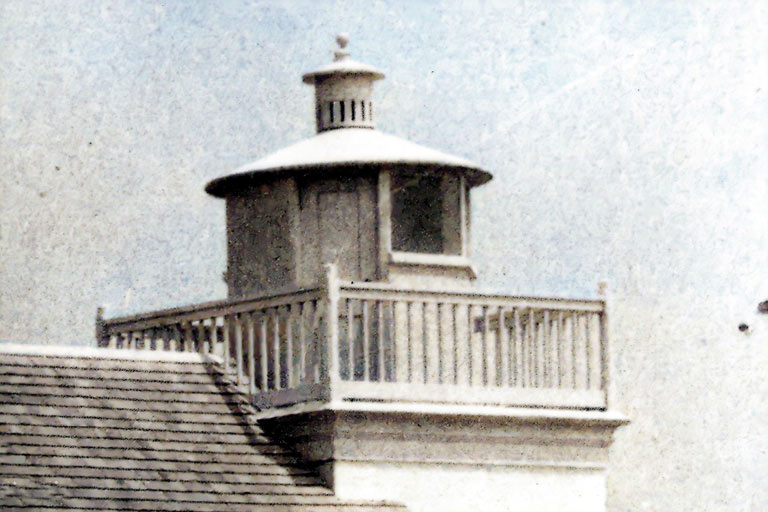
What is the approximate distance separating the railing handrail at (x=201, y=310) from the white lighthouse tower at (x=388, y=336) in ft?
0.07

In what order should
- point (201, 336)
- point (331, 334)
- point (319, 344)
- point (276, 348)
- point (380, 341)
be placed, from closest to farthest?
Result: 1. point (331, 334)
2. point (319, 344)
3. point (380, 341)
4. point (276, 348)
5. point (201, 336)

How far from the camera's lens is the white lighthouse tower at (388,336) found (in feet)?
73.8

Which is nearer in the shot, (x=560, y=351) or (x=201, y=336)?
(x=560, y=351)

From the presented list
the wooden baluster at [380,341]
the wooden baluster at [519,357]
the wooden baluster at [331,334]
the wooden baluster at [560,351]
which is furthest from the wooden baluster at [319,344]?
the wooden baluster at [560,351]

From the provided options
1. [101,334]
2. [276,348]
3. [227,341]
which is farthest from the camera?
[101,334]

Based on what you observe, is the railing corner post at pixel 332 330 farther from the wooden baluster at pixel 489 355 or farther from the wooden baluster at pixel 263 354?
the wooden baluster at pixel 489 355

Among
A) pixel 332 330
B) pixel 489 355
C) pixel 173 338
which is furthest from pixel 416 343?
pixel 173 338

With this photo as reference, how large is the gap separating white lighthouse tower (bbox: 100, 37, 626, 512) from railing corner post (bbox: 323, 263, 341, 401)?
0.01 metres

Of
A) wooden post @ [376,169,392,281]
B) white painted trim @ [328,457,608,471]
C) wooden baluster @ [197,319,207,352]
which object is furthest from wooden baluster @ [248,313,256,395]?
wooden post @ [376,169,392,281]

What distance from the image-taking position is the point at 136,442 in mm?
21797

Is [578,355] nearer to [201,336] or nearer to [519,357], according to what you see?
[519,357]

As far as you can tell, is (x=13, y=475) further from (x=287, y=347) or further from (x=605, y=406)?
(x=605, y=406)

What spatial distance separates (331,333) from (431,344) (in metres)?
1.40

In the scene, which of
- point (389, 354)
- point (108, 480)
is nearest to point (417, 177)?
point (389, 354)
